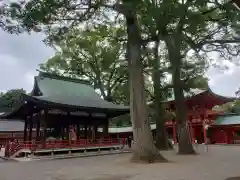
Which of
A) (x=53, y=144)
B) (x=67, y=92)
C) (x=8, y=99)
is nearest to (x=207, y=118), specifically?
(x=67, y=92)

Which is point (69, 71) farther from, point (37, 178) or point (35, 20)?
point (37, 178)

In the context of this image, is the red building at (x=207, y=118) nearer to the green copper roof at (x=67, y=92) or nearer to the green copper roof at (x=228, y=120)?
the green copper roof at (x=228, y=120)

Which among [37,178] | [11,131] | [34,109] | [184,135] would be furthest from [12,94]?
[37,178]

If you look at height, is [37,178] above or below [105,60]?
below

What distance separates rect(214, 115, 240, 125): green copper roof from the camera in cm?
3477

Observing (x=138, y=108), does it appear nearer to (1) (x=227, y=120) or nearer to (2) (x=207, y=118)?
(2) (x=207, y=118)

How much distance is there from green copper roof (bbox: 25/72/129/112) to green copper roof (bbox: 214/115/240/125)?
Result: 47.6ft

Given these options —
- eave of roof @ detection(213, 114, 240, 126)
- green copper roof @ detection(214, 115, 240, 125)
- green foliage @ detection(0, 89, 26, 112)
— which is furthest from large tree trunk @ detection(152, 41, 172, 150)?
green foliage @ detection(0, 89, 26, 112)

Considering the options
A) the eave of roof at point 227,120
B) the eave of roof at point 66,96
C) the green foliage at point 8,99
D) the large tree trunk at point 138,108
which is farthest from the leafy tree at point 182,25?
the green foliage at point 8,99

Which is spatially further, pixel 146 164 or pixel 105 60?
pixel 105 60

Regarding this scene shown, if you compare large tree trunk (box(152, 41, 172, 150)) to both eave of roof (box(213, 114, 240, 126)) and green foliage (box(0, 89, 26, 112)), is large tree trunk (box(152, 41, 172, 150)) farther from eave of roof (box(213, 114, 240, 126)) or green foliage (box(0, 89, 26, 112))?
green foliage (box(0, 89, 26, 112))

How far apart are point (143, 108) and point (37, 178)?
6.94m

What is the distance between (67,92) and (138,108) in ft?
43.4

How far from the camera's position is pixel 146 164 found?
1447cm
